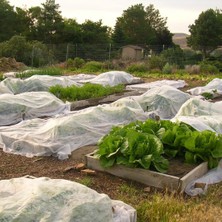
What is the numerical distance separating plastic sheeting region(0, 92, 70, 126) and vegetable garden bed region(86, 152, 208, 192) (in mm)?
3280

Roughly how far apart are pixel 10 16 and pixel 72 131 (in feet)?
113

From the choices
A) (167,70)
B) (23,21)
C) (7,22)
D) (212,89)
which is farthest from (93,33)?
(212,89)

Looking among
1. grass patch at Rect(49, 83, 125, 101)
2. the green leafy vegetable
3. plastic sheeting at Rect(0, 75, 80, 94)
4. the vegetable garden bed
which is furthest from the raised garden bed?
the vegetable garden bed

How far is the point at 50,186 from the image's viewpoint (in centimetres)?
290

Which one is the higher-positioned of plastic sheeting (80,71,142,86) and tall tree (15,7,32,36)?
tall tree (15,7,32,36)

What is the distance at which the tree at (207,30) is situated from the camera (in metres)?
40.9

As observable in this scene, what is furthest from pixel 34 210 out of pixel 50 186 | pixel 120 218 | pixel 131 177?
pixel 131 177

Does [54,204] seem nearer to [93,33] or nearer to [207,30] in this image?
[93,33]

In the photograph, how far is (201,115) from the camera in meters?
6.67

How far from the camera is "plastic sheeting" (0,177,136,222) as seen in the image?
102 inches

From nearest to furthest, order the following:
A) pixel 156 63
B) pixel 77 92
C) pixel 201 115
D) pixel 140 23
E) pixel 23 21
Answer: pixel 201 115
pixel 77 92
pixel 156 63
pixel 23 21
pixel 140 23

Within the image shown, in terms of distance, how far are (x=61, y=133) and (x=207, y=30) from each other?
38.7m

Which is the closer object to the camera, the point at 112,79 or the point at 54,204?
the point at 54,204

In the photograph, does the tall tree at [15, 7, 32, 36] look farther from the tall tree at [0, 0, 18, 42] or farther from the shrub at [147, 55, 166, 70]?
the shrub at [147, 55, 166, 70]
